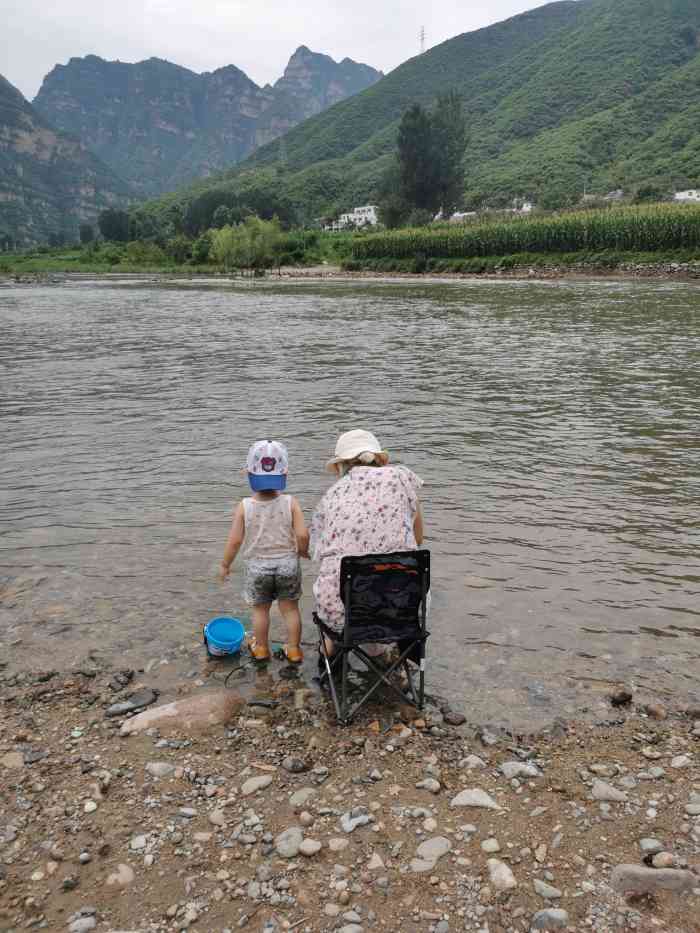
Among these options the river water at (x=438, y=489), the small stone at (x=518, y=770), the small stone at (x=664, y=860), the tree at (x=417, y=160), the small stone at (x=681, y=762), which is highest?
the tree at (x=417, y=160)

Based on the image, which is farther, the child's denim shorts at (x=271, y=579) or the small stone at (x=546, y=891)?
the child's denim shorts at (x=271, y=579)

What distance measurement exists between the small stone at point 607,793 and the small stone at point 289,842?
1.87 m

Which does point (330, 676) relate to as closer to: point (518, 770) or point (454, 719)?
point (454, 719)

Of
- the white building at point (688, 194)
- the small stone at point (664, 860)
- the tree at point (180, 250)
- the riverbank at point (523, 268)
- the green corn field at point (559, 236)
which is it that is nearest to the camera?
the small stone at point (664, 860)

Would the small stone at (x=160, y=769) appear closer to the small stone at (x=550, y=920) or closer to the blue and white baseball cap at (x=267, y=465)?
the blue and white baseball cap at (x=267, y=465)

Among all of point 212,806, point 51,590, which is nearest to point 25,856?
point 212,806

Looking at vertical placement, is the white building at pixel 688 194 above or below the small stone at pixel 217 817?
above

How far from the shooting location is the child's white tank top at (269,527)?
20.6 ft

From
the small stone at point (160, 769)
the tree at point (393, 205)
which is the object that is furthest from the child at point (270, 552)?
the tree at point (393, 205)

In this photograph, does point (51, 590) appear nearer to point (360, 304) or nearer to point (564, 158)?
point (360, 304)

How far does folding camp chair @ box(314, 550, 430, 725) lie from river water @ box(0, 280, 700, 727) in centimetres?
79

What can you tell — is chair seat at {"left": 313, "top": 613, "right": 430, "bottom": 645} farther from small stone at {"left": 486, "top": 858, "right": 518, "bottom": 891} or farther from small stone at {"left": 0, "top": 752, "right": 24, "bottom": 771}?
small stone at {"left": 0, "top": 752, "right": 24, "bottom": 771}

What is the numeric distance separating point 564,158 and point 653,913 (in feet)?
621

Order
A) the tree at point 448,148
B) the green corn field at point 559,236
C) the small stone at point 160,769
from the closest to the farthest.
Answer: the small stone at point 160,769 → the green corn field at point 559,236 → the tree at point 448,148
